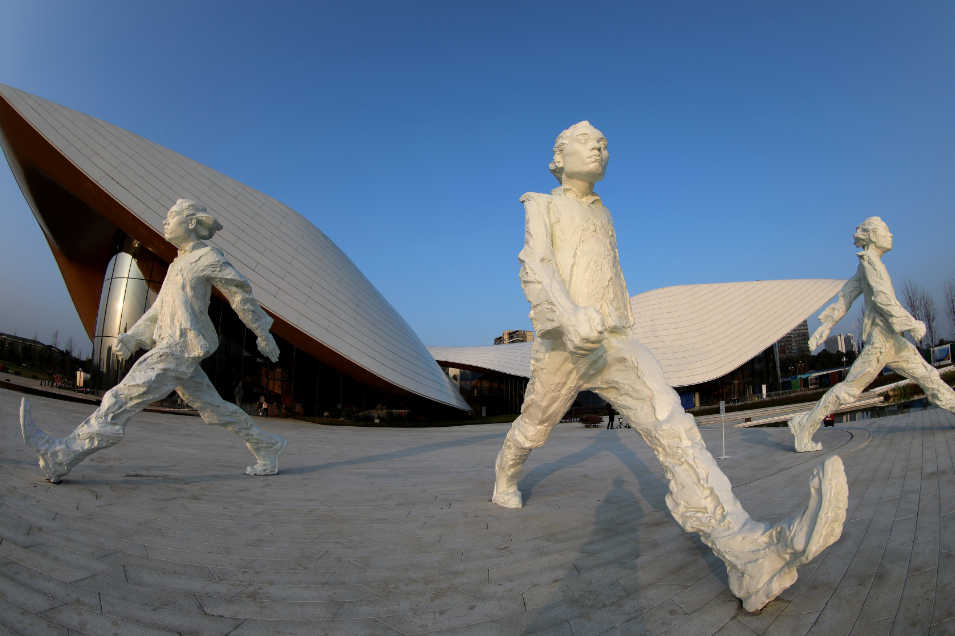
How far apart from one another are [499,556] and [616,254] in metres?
1.76

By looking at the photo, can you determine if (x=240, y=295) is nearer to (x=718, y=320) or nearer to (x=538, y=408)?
(x=538, y=408)

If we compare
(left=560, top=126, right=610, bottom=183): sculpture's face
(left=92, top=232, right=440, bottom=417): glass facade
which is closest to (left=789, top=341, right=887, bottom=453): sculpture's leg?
(left=560, top=126, right=610, bottom=183): sculpture's face

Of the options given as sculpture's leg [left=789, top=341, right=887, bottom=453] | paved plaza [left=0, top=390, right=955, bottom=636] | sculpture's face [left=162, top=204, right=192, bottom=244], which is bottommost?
paved plaza [left=0, top=390, right=955, bottom=636]

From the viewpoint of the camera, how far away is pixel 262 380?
1447cm

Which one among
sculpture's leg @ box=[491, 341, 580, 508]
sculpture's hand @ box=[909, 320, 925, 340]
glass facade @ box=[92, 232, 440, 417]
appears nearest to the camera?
sculpture's leg @ box=[491, 341, 580, 508]

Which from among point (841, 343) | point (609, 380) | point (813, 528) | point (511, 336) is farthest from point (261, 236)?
point (841, 343)

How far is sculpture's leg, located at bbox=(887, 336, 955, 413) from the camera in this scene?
5.48 meters

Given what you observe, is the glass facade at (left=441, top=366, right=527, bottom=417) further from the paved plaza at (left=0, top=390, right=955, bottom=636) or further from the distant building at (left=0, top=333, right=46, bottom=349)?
the paved plaza at (left=0, top=390, right=955, bottom=636)

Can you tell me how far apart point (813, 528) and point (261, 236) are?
14291 mm

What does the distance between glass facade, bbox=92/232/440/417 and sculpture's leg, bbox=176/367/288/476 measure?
972 cm

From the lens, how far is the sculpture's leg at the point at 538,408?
2703mm

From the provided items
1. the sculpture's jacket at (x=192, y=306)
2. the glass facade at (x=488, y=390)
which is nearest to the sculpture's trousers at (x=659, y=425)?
the sculpture's jacket at (x=192, y=306)

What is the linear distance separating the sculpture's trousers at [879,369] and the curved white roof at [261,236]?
403 inches

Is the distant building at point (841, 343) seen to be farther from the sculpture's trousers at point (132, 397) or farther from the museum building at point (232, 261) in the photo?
the sculpture's trousers at point (132, 397)
